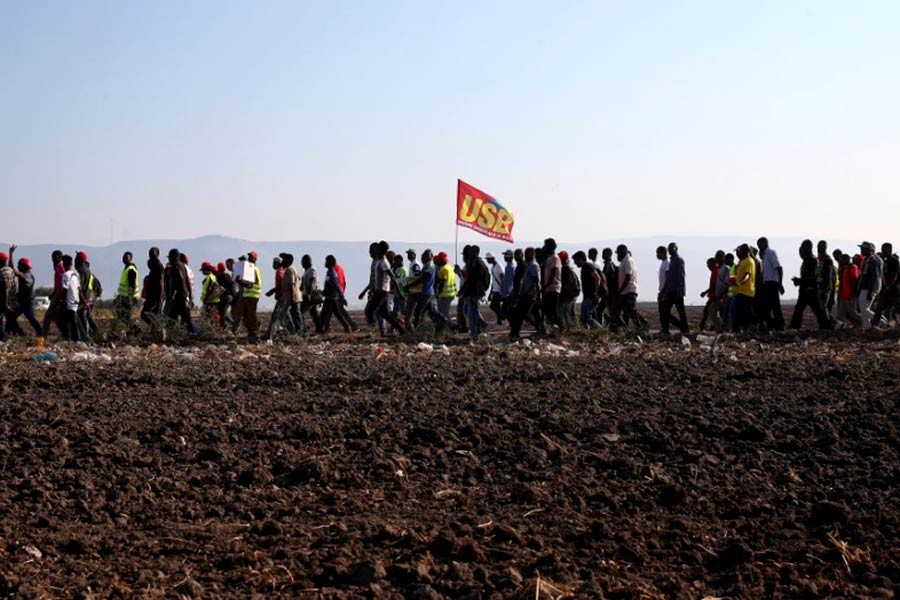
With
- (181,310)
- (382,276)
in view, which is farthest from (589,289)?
(181,310)

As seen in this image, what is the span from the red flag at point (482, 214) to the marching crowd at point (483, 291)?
20.3 feet

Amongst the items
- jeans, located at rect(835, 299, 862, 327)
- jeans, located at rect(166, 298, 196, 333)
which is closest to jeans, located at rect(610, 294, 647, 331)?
jeans, located at rect(835, 299, 862, 327)

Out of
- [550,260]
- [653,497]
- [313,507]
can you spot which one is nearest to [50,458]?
[313,507]

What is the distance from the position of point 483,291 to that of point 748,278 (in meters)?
4.26

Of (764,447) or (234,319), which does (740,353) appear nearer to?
(764,447)

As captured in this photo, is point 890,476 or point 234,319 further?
point 234,319

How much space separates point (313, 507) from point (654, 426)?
3089mm

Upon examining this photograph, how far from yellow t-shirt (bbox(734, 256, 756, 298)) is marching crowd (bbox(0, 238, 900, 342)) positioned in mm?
16

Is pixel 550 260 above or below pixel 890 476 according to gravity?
above

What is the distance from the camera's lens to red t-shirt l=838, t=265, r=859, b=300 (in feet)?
68.3

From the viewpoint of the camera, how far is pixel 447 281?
69.4ft

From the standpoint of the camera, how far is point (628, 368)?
42.6 ft

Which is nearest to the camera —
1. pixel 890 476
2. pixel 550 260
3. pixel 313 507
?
pixel 313 507

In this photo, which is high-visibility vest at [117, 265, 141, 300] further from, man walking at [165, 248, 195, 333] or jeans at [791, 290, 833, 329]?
jeans at [791, 290, 833, 329]
